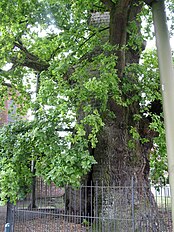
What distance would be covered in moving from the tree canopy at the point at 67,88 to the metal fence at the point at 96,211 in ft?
3.29

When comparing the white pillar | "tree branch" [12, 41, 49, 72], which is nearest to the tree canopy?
"tree branch" [12, 41, 49, 72]

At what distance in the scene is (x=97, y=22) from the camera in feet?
28.5

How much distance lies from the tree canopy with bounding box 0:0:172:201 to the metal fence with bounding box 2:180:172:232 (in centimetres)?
100

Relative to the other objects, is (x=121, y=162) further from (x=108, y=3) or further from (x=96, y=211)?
(x=108, y=3)

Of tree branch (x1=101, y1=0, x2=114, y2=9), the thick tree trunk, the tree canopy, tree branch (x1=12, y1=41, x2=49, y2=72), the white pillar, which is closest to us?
the white pillar

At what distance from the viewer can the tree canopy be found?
5609mm

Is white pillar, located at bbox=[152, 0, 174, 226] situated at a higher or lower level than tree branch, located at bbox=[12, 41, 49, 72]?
lower

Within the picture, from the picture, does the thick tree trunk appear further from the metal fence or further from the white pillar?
the white pillar

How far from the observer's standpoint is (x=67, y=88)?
604 cm

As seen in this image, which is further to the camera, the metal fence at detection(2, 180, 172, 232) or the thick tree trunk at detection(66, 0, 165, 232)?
the thick tree trunk at detection(66, 0, 165, 232)

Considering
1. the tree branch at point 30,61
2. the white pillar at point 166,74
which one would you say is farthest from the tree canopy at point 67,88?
the white pillar at point 166,74

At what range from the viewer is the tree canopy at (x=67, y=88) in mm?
5609

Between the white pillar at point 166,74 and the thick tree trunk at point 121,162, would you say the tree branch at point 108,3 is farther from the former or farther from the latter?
the white pillar at point 166,74

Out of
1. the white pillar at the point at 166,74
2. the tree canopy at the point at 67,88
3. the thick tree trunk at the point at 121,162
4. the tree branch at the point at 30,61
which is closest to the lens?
the white pillar at the point at 166,74
